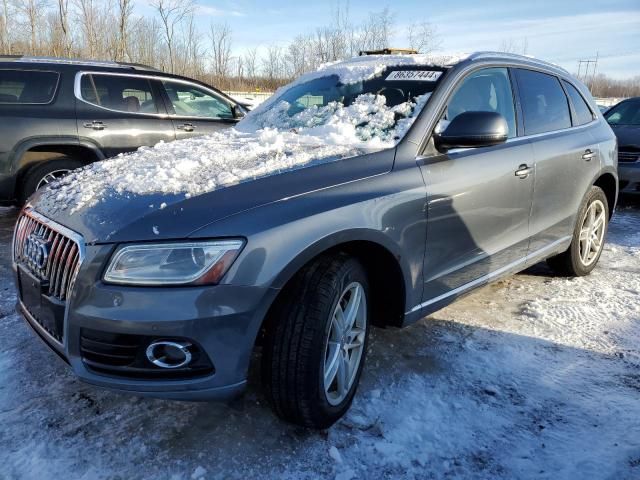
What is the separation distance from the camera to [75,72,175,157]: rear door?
5836mm

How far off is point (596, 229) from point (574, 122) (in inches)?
40.0

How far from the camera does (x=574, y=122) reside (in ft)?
13.4

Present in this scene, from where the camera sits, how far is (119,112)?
6086 millimetres

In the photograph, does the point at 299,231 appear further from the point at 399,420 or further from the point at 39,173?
the point at 39,173

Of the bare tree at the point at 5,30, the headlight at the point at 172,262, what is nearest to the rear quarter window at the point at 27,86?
the headlight at the point at 172,262

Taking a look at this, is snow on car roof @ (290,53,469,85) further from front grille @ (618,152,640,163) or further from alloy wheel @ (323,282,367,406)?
front grille @ (618,152,640,163)

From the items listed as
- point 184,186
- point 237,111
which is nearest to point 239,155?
point 184,186

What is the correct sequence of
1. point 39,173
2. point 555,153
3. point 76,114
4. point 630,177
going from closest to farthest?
point 555,153
point 39,173
point 76,114
point 630,177

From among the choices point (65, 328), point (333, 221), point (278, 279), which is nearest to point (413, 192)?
point (333, 221)

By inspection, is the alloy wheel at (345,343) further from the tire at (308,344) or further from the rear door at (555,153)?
the rear door at (555,153)

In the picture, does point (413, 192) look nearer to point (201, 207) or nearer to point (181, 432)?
point (201, 207)

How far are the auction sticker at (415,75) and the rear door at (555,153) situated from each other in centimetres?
85

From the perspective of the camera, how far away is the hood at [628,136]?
24.5 feet

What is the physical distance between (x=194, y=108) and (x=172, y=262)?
211 inches
